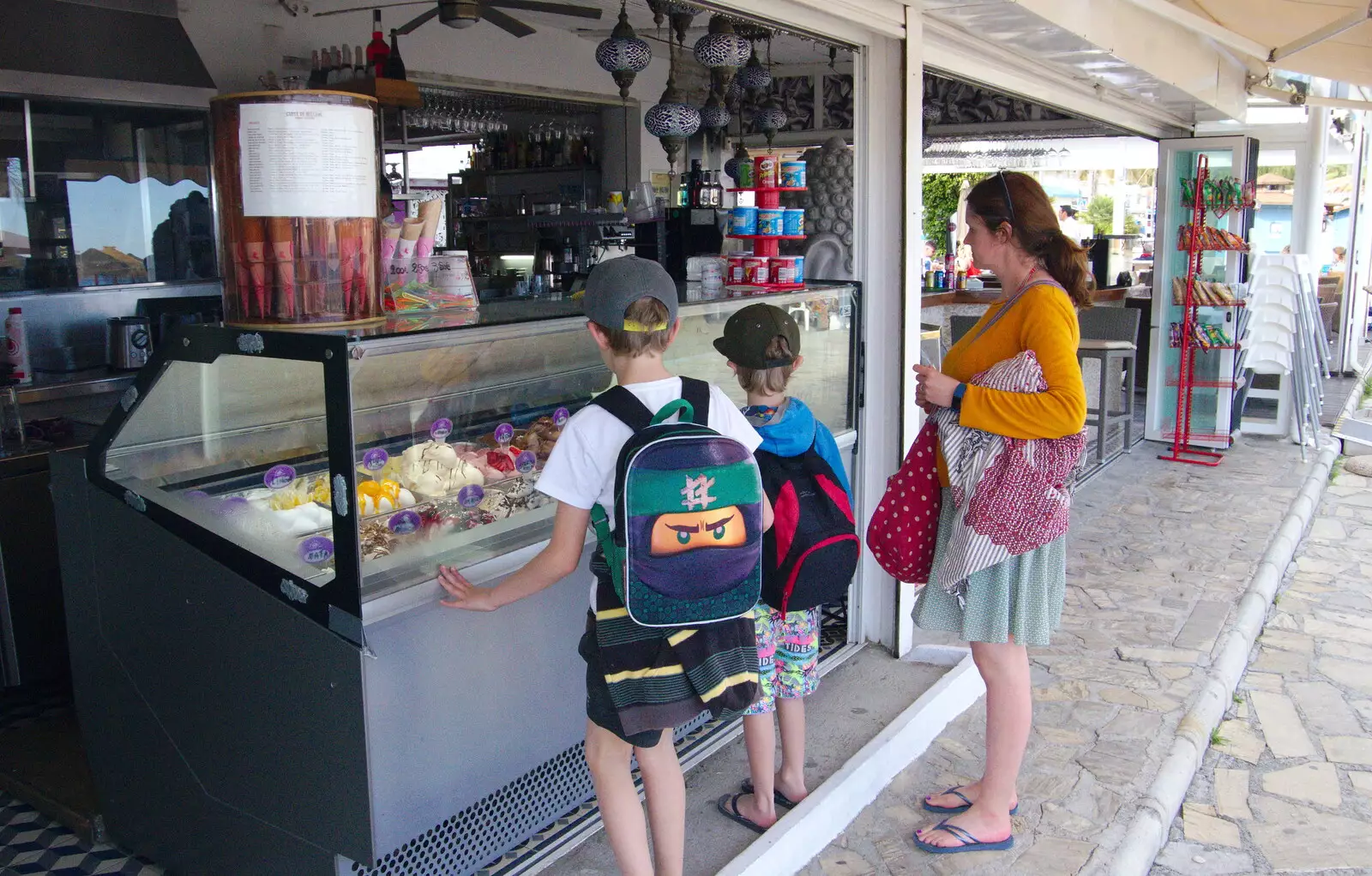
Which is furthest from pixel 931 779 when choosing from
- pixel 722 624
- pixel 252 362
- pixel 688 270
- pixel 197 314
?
pixel 197 314

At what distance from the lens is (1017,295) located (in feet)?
9.40

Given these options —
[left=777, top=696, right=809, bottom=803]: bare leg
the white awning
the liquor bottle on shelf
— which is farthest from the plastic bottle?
the white awning

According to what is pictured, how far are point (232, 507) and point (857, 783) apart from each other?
1985mm

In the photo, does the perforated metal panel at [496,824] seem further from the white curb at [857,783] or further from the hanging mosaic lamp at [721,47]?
the hanging mosaic lamp at [721,47]

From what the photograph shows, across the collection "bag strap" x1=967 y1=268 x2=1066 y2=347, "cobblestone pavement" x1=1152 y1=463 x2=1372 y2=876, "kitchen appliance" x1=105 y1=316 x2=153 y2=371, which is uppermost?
"bag strap" x1=967 y1=268 x2=1066 y2=347

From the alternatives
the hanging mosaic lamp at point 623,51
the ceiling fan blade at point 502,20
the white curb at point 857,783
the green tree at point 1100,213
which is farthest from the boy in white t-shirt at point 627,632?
the green tree at point 1100,213

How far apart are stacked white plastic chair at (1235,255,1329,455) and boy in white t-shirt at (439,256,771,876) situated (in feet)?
24.6

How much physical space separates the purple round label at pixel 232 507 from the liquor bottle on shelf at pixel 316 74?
5440 millimetres

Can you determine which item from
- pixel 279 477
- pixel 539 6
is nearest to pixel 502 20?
pixel 539 6

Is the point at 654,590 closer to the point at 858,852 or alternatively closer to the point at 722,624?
the point at 722,624

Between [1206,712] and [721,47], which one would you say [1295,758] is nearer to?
[1206,712]

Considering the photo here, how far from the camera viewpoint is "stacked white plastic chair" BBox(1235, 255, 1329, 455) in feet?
27.6

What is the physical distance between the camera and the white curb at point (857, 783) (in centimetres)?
296

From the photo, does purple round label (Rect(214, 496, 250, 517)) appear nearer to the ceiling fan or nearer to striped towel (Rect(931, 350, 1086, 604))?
striped towel (Rect(931, 350, 1086, 604))
